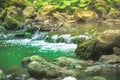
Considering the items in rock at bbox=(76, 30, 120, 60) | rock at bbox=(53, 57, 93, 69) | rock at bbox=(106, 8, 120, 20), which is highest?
rock at bbox=(106, 8, 120, 20)

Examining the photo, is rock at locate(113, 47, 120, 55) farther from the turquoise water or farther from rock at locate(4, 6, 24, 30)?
rock at locate(4, 6, 24, 30)

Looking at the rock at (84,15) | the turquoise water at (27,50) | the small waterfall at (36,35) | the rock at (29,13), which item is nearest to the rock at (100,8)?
the rock at (84,15)

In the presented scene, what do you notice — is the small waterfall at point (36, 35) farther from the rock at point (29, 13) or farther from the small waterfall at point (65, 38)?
the rock at point (29, 13)

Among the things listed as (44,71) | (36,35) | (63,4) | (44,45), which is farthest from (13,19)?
(44,71)

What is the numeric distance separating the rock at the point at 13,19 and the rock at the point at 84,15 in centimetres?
599

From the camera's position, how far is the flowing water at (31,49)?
16562 millimetres

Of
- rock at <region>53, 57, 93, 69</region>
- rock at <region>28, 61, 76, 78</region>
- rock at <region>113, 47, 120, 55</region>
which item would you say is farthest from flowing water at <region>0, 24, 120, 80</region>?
rock at <region>113, 47, 120, 55</region>

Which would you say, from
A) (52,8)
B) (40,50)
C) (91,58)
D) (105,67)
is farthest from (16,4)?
(105,67)

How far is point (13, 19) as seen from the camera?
28.2 meters

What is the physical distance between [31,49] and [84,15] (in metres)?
15.5

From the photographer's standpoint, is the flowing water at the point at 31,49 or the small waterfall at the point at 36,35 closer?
the flowing water at the point at 31,49

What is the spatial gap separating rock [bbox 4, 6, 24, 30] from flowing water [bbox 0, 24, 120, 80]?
80.6 inches

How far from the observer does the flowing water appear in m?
16.6

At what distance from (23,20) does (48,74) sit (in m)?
18.5
